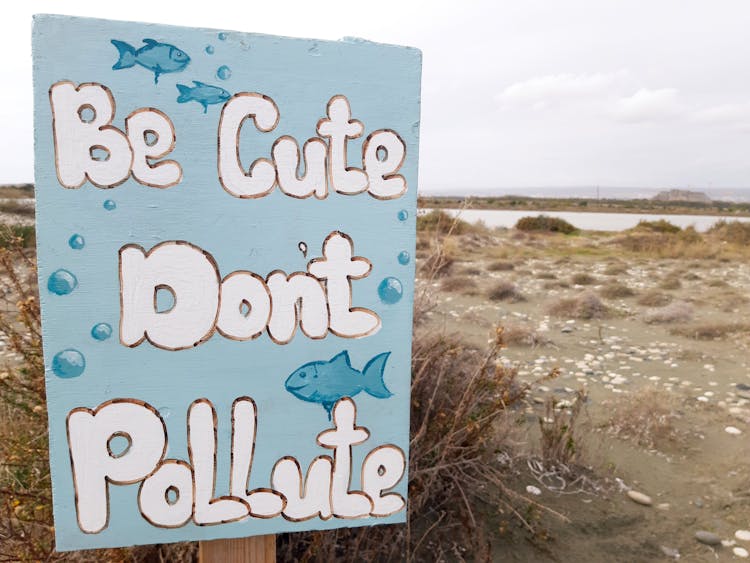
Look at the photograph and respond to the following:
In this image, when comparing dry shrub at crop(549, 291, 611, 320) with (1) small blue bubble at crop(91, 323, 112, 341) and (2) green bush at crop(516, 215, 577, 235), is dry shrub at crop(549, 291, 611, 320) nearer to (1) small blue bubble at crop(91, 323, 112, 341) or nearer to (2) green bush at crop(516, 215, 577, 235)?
(1) small blue bubble at crop(91, 323, 112, 341)

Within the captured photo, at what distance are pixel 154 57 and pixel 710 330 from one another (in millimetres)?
7230

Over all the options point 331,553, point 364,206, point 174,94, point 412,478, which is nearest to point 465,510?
point 412,478

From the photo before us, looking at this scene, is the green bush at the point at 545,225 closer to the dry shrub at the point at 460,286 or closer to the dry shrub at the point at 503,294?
the dry shrub at the point at 460,286

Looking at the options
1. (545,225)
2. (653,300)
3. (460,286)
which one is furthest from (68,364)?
(545,225)

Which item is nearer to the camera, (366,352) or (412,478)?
(366,352)

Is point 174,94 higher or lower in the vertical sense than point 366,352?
higher

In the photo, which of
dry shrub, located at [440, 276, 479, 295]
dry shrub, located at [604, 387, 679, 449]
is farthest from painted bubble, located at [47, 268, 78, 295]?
dry shrub, located at [440, 276, 479, 295]

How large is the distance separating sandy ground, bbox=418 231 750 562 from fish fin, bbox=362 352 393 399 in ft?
5.14

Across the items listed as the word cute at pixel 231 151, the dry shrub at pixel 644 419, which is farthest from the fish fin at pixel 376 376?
the dry shrub at pixel 644 419

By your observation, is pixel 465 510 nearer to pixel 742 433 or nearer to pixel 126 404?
pixel 126 404

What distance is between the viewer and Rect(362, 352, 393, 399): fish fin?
1530 millimetres

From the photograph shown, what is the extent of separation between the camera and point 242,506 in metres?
1.47

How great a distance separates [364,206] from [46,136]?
770 mm

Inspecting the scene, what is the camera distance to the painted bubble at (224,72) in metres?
1.37
